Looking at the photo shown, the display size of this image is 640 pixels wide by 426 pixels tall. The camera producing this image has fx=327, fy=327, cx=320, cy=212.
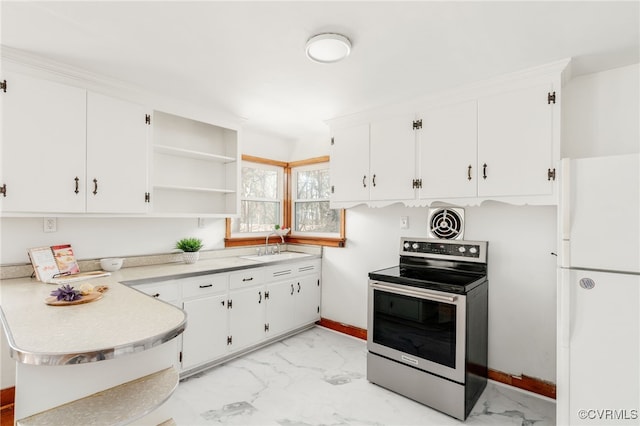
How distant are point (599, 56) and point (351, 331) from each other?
313 centimetres

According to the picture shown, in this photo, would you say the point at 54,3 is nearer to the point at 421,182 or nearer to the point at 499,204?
the point at 421,182

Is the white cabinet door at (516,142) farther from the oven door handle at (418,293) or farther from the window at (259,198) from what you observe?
the window at (259,198)

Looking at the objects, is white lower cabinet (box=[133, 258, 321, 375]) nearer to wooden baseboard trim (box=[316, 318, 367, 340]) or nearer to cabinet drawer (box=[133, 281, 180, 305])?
cabinet drawer (box=[133, 281, 180, 305])

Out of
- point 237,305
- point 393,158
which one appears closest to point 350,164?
point 393,158

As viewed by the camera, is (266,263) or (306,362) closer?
(306,362)

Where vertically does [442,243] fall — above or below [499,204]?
below

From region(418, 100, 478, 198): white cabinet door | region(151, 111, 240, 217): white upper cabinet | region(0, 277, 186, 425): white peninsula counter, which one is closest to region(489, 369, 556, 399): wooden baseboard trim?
region(418, 100, 478, 198): white cabinet door

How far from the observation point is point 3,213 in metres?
2.03

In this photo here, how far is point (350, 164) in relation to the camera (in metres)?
3.19

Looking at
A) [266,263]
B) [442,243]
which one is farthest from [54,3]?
[442,243]

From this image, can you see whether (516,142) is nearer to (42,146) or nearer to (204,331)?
(204,331)

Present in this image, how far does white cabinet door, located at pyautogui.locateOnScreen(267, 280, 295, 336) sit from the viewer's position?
11.0 feet

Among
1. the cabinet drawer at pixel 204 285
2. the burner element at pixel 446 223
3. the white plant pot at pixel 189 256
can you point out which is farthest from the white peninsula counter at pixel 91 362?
the burner element at pixel 446 223

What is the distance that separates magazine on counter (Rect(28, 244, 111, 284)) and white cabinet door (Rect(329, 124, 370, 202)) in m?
2.11
